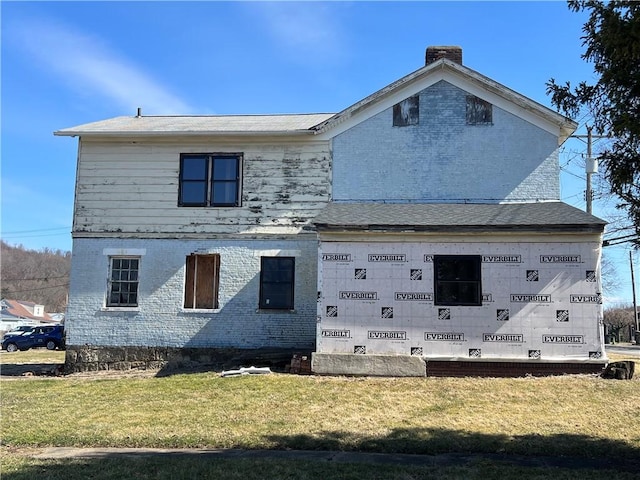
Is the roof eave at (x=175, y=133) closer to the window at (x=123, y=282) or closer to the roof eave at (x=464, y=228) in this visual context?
the window at (x=123, y=282)

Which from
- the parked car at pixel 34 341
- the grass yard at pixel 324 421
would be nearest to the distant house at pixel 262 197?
the grass yard at pixel 324 421

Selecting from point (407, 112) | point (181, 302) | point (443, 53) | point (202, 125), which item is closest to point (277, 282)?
point (181, 302)

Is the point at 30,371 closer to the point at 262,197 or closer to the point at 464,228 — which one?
the point at 262,197

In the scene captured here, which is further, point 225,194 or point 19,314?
point 19,314

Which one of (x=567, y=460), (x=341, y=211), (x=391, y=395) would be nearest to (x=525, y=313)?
(x=391, y=395)

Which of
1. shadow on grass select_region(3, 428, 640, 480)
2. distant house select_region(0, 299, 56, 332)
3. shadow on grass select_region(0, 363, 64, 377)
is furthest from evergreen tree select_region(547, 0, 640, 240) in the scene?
distant house select_region(0, 299, 56, 332)

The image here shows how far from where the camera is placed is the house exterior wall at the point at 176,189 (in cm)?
1678

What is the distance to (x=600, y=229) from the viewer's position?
525 inches

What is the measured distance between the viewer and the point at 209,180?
17109mm

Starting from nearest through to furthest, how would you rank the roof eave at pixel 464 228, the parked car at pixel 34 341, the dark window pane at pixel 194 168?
the roof eave at pixel 464 228 < the dark window pane at pixel 194 168 < the parked car at pixel 34 341

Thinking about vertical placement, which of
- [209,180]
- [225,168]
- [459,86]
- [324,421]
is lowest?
[324,421]

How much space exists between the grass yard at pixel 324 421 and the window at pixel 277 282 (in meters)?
3.29

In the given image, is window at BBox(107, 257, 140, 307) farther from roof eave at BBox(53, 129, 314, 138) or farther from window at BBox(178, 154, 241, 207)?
roof eave at BBox(53, 129, 314, 138)

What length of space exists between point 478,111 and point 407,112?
1.99 m
